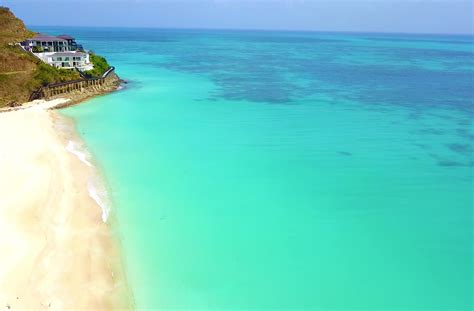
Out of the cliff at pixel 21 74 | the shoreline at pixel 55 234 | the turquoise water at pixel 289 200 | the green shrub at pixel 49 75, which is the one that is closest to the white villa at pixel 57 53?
the cliff at pixel 21 74

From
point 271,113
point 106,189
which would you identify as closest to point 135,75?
point 271,113

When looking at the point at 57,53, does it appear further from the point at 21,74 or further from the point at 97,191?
the point at 97,191

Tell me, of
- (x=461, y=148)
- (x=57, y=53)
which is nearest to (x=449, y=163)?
(x=461, y=148)

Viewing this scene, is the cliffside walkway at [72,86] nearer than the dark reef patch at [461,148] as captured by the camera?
No

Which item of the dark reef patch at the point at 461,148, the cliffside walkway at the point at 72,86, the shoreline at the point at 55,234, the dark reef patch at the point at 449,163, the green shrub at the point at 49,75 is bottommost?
the shoreline at the point at 55,234

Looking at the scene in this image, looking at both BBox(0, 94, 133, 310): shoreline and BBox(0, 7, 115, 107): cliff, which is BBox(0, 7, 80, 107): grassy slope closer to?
BBox(0, 7, 115, 107): cliff

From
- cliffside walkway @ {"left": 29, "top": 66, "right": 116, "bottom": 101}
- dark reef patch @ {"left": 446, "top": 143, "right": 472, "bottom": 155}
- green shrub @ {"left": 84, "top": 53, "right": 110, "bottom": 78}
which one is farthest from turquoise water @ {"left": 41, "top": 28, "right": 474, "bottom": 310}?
green shrub @ {"left": 84, "top": 53, "right": 110, "bottom": 78}

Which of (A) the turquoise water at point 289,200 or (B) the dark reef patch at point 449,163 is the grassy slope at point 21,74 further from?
(B) the dark reef patch at point 449,163
